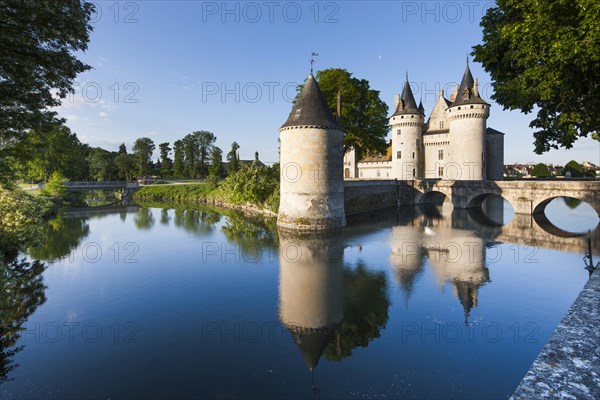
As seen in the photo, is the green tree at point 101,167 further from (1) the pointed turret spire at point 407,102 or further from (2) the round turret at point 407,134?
(1) the pointed turret spire at point 407,102

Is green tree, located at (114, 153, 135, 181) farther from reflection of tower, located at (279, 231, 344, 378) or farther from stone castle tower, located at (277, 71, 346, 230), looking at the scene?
reflection of tower, located at (279, 231, 344, 378)

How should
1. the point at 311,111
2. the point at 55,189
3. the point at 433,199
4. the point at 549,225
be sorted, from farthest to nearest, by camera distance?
the point at 433,199
the point at 55,189
the point at 549,225
the point at 311,111

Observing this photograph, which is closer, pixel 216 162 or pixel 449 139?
pixel 449 139

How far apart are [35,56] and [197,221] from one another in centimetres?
2041

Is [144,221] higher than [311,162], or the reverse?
[311,162]

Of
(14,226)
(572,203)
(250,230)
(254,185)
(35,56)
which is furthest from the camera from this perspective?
(572,203)

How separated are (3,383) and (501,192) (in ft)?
117

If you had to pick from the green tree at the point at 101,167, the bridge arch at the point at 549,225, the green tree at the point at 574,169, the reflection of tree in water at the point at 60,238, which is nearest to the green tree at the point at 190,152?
the green tree at the point at 101,167

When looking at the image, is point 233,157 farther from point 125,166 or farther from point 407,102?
point 407,102

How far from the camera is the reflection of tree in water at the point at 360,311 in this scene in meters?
7.90

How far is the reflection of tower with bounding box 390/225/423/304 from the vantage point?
1234 cm

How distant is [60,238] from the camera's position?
20734 millimetres

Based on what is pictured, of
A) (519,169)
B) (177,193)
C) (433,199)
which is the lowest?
(433,199)

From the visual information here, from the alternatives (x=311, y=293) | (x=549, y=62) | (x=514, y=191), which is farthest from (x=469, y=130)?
(x=311, y=293)
